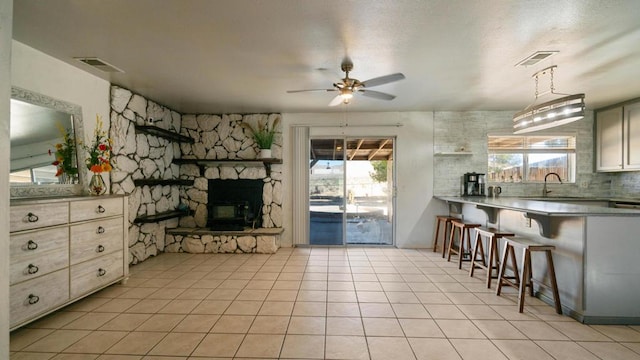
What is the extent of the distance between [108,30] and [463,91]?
419cm

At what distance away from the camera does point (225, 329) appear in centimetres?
233

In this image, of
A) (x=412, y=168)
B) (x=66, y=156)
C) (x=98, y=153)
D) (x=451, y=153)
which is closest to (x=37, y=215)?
(x=66, y=156)

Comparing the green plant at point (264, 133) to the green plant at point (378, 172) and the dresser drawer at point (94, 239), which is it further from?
the dresser drawer at point (94, 239)

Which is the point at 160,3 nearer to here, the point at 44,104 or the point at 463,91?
the point at 44,104

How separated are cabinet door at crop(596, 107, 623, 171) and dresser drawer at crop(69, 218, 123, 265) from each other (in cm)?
736

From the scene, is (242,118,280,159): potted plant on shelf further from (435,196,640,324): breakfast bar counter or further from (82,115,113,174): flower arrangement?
(435,196,640,324): breakfast bar counter

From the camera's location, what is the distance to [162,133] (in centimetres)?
442

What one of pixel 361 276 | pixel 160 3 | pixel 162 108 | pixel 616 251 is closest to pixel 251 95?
pixel 162 108

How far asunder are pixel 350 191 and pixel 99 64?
407cm

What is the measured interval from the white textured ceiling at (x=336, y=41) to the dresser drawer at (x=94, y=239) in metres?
1.77

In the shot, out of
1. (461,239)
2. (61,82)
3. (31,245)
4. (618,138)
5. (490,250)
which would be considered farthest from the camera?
(618,138)

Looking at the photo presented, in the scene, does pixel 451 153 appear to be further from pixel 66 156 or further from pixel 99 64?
pixel 66 156

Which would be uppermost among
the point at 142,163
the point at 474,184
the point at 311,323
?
the point at 142,163

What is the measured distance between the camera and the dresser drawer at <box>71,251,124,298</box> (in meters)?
2.64
